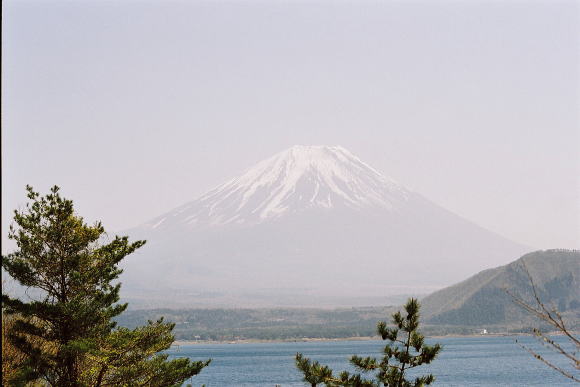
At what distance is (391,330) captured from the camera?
14.5 m

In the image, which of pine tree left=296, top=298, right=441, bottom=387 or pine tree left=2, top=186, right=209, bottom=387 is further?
pine tree left=2, top=186, right=209, bottom=387

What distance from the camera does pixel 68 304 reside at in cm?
1766

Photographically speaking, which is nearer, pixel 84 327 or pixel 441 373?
pixel 84 327

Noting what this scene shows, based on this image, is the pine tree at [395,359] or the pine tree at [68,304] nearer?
the pine tree at [395,359]

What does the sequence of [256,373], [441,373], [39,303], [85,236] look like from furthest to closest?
[256,373], [441,373], [85,236], [39,303]

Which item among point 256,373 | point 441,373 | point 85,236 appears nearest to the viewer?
point 85,236

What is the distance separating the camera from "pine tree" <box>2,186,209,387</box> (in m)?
17.9

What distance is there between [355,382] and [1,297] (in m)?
8.36

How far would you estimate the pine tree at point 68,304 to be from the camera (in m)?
17.9

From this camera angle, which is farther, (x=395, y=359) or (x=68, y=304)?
(x=68, y=304)

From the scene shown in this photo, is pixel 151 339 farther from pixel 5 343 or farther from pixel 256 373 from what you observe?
pixel 256 373

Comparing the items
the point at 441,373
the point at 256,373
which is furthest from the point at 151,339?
the point at 256,373

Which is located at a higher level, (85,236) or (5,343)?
(85,236)

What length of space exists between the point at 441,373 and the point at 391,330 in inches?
3291
